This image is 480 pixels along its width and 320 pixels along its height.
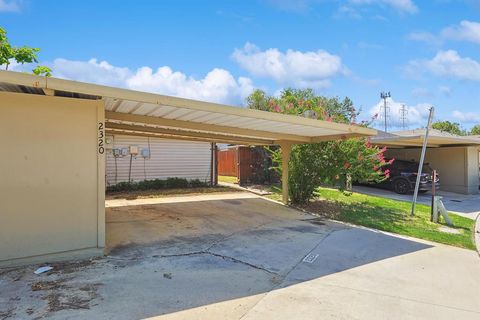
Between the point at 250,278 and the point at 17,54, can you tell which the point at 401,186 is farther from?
the point at 17,54

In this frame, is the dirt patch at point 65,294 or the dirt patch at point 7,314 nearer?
the dirt patch at point 7,314

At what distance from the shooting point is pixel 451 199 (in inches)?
579

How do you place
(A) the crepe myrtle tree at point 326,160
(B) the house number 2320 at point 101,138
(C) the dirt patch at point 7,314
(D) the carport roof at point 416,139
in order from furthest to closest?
(D) the carport roof at point 416,139 < (A) the crepe myrtle tree at point 326,160 < (B) the house number 2320 at point 101,138 < (C) the dirt patch at point 7,314

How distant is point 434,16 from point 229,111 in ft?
29.6

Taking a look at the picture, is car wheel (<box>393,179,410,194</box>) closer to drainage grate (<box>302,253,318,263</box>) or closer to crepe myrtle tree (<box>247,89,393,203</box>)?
crepe myrtle tree (<box>247,89,393,203</box>)

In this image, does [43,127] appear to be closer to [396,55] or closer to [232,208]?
[232,208]

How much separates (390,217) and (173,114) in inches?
267

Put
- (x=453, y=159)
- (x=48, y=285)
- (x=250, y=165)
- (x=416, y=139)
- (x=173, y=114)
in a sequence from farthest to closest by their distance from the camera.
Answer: (x=250, y=165) → (x=453, y=159) → (x=416, y=139) → (x=173, y=114) → (x=48, y=285)

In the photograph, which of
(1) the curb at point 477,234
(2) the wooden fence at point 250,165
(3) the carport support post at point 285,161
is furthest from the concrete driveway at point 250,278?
(2) the wooden fence at point 250,165

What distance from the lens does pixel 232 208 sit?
10.0m

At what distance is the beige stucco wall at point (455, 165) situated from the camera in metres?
16.8

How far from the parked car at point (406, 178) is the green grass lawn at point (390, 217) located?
3.10m

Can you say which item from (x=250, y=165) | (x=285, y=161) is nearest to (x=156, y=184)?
(x=250, y=165)

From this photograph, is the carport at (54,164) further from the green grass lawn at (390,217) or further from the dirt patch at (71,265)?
the green grass lawn at (390,217)
